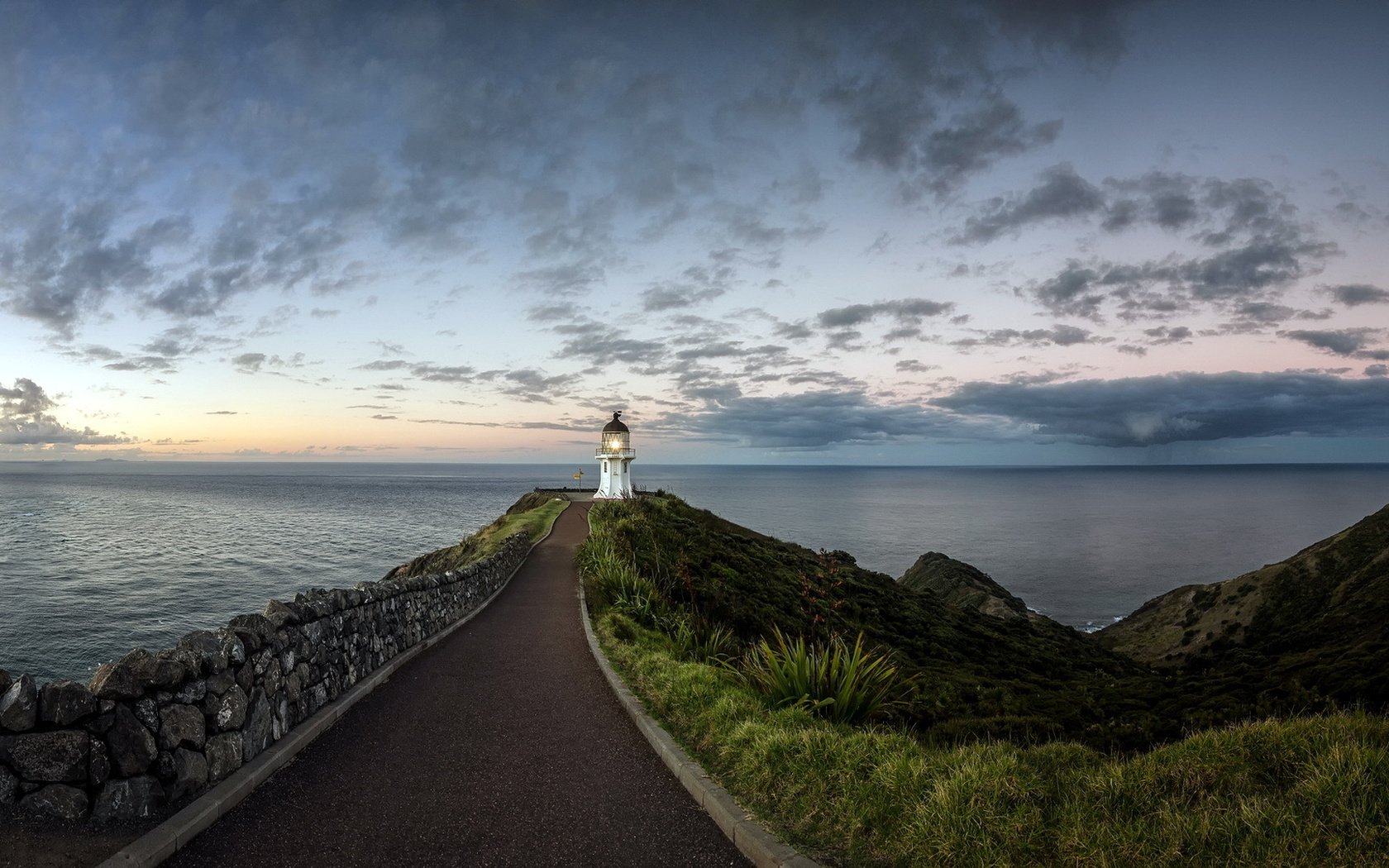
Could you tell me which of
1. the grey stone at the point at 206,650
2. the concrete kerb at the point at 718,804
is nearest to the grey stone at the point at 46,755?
the grey stone at the point at 206,650

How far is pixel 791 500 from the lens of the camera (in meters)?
139

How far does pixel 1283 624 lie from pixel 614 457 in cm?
4023

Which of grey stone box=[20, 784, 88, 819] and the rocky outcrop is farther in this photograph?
the rocky outcrop

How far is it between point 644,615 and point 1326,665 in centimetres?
1588

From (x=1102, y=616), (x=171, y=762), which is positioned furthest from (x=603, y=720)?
(x=1102, y=616)

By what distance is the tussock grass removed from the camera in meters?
3.69

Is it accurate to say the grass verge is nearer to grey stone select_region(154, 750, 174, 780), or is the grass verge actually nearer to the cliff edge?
grey stone select_region(154, 750, 174, 780)

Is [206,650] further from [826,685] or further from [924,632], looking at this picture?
[924,632]

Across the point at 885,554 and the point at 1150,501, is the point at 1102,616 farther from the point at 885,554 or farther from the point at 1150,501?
the point at 1150,501

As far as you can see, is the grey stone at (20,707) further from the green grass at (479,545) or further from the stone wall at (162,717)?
the green grass at (479,545)

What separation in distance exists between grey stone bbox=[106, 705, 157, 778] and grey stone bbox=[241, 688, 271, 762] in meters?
0.99

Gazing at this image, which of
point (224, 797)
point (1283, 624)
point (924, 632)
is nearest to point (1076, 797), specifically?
point (224, 797)

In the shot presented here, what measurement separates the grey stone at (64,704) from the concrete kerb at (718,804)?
14.5 feet

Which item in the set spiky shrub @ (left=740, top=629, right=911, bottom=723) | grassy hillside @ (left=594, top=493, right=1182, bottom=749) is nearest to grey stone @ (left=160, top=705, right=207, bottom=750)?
spiky shrub @ (left=740, top=629, right=911, bottom=723)
